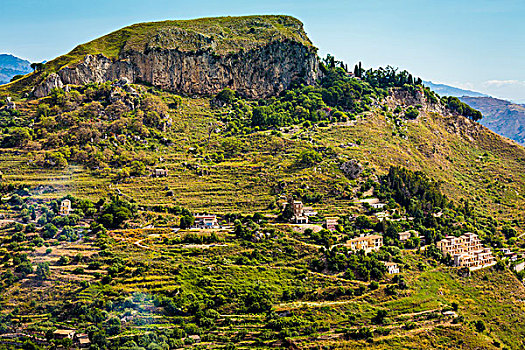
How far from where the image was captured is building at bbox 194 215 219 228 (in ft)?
183

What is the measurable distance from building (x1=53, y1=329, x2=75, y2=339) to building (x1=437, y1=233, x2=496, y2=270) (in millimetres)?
42072

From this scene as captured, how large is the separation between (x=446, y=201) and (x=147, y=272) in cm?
4437

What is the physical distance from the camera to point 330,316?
1745 inches

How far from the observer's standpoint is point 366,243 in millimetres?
54594

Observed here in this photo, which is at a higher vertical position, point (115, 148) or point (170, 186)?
point (115, 148)

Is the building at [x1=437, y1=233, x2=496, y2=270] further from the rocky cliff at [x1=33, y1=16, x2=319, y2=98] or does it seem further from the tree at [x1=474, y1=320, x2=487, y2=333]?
the rocky cliff at [x1=33, y1=16, x2=319, y2=98]

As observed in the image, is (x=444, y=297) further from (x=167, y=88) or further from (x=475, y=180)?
(x=167, y=88)

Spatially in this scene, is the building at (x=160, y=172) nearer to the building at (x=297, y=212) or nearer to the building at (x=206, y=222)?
the building at (x=206, y=222)

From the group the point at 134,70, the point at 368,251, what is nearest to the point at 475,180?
the point at 368,251

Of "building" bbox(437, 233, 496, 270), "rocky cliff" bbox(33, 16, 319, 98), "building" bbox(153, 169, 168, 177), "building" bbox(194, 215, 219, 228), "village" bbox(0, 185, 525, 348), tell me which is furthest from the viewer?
"rocky cliff" bbox(33, 16, 319, 98)

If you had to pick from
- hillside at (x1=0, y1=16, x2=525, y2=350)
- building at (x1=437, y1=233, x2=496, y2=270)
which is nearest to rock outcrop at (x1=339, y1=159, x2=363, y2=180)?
hillside at (x1=0, y1=16, x2=525, y2=350)

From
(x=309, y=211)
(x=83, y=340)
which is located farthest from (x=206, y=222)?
(x=83, y=340)

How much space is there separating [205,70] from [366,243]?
49.1 m

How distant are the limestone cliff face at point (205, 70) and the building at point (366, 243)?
4631 centimetres
